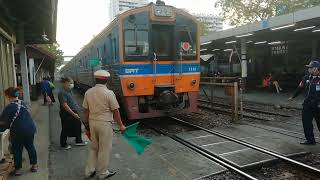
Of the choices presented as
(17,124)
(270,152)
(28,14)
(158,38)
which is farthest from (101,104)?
(28,14)

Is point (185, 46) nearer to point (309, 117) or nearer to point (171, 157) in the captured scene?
point (309, 117)

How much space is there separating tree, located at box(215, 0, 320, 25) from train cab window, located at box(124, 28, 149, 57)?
3800 cm

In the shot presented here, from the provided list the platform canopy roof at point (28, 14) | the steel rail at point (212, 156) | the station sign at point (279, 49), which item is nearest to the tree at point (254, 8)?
the station sign at point (279, 49)

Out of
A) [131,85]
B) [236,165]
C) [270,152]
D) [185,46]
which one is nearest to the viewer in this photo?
[236,165]

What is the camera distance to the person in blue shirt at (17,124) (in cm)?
551

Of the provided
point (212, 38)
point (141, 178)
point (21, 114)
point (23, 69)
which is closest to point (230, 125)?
point (141, 178)

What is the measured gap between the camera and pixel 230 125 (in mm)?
10078

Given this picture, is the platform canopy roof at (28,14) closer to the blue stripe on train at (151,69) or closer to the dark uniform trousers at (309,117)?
the blue stripe on train at (151,69)

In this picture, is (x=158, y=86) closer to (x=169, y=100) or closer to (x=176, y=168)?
(x=169, y=100)

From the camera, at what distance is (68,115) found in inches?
307

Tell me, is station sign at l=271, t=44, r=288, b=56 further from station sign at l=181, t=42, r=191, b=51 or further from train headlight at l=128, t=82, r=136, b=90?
train headlight at l=128, t=82, r=136, b=90

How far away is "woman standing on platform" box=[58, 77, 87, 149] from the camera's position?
7551 millimetres

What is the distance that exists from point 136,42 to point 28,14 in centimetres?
384

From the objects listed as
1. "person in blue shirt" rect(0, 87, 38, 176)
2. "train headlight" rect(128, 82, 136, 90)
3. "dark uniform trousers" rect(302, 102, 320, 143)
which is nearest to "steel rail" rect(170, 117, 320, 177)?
"dark uniform trousers" rect(302, 102, 320, 143)
